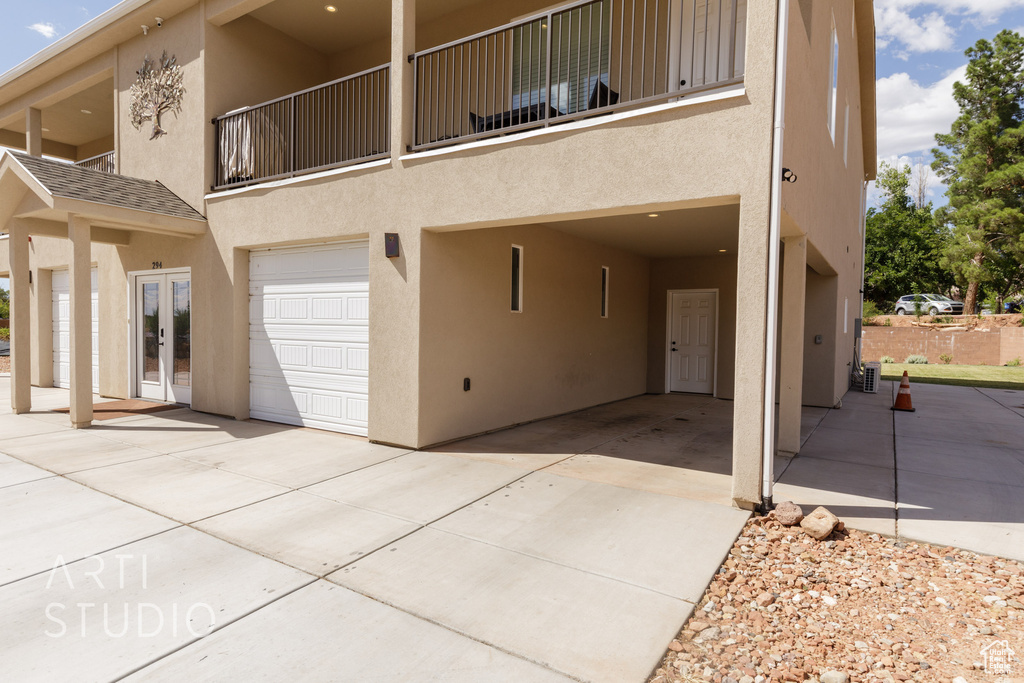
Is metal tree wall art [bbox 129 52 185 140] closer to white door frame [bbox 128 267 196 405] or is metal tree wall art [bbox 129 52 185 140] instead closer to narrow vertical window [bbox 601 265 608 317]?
white door frame [bbox 128 267 196 405]

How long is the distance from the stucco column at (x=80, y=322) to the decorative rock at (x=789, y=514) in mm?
8457

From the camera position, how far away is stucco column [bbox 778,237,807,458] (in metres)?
6.29

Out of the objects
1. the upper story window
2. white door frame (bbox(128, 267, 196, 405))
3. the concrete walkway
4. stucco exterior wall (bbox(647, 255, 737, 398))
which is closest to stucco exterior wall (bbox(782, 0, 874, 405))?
the upper story window

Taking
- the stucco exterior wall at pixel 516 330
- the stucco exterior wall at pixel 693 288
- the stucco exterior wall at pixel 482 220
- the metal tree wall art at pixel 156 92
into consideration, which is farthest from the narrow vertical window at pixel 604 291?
the metal tree wall art at pixel 156 92

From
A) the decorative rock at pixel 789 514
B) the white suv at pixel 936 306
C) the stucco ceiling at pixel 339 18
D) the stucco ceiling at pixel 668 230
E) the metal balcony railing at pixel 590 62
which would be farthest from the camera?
the white suv at pixel 936 306

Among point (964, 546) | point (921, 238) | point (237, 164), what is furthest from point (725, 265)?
point (921, 238)

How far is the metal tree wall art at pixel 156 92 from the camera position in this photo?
29.0 feet

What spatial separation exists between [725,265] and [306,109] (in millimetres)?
8728

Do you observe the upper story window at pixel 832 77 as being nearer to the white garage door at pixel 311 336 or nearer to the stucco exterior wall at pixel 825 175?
the stucco exterior wall at pixel 825 175

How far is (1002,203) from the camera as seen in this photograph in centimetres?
2400

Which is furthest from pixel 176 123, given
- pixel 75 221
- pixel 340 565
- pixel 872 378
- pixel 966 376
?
pixel 966 376

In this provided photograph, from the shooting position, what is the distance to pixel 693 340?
12289 mm

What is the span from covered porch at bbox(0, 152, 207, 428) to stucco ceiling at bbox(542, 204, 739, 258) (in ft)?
19.5

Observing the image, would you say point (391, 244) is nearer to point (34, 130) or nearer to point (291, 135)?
point (291, 135)
